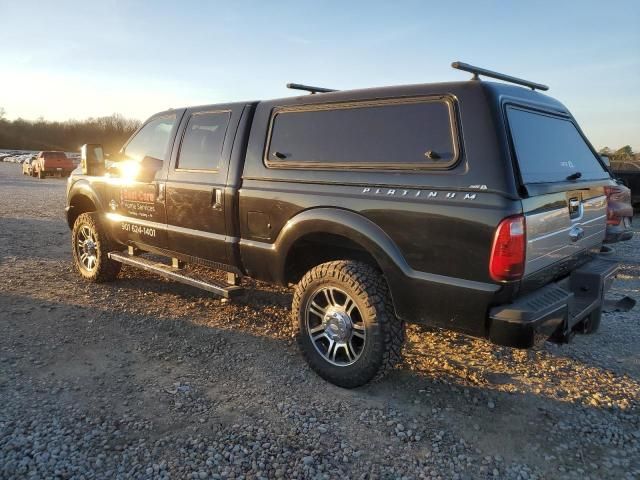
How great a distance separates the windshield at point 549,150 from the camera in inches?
115

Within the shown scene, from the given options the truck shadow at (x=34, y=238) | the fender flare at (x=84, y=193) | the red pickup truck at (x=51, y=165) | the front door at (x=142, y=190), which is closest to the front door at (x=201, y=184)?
the front door at (x=142, y=190)

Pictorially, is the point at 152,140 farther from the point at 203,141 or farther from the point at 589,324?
the point at 589,324

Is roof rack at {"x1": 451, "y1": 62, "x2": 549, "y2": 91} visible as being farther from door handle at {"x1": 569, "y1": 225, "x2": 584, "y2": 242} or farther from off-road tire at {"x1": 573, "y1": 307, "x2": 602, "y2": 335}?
off-road tire at {"x1": 573, "y1": 307, "x2": 602, "y2": 335}

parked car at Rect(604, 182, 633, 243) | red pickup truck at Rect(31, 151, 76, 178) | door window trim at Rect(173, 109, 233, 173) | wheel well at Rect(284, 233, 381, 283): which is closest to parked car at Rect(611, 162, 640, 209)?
parked car at Rect(604, 182, 633, 243)

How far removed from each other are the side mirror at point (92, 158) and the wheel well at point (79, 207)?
481 mm

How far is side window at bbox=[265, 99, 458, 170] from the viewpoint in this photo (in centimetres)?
296

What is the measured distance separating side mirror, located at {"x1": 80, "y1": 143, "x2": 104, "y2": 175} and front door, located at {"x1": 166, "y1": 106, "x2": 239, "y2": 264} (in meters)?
1.24

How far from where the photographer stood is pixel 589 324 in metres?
3.32

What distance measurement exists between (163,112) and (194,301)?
6.66 ft

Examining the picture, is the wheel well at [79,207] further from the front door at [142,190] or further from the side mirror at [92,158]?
the front door at [142,190]

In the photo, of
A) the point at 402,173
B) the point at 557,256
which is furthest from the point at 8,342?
the point at 557,256

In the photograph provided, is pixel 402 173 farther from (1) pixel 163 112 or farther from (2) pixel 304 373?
(1) pixel 163 112

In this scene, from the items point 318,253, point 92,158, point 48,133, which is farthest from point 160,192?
point 48,133

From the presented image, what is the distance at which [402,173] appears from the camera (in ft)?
10.1
